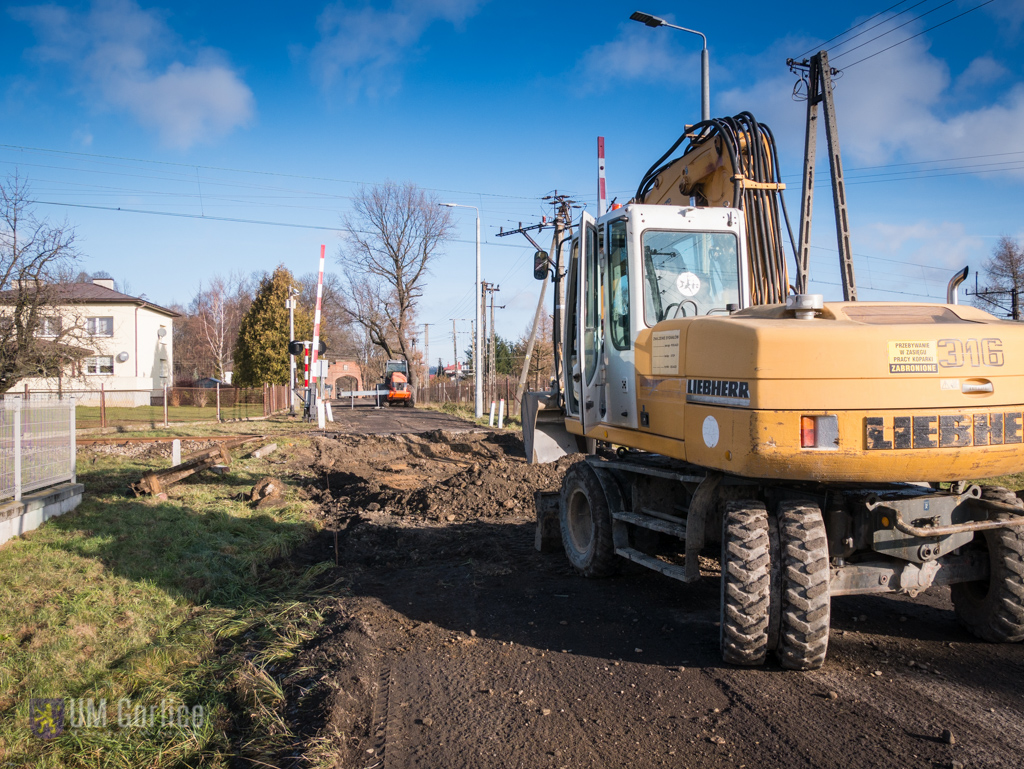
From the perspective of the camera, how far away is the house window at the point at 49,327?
48.5 feet

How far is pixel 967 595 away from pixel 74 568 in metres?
7.75

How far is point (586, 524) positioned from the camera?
260 inches

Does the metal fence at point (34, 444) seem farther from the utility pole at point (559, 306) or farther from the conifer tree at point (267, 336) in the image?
the conifer tree at point (267, 336)

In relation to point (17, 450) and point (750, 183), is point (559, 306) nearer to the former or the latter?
point (750, 183)

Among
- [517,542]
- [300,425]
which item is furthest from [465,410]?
[517,542]

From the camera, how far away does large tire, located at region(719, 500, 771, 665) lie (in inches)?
164

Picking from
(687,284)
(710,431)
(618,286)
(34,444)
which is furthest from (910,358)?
(34,444)

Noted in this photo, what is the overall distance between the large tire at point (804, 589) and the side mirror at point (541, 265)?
3.40 metres

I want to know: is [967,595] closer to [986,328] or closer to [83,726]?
[986,328]

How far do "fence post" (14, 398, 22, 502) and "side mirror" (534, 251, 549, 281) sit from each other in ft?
20.6

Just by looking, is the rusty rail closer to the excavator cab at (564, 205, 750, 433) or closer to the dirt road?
the dirt road

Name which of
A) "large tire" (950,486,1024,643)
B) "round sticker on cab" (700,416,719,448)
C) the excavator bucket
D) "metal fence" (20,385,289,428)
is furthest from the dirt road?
"metal fence" (20,385,289,428)

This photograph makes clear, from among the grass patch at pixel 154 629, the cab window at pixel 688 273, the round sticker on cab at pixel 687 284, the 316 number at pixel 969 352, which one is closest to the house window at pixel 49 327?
the grass patch at pixel 154 629

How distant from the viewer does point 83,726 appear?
407 centimetres
